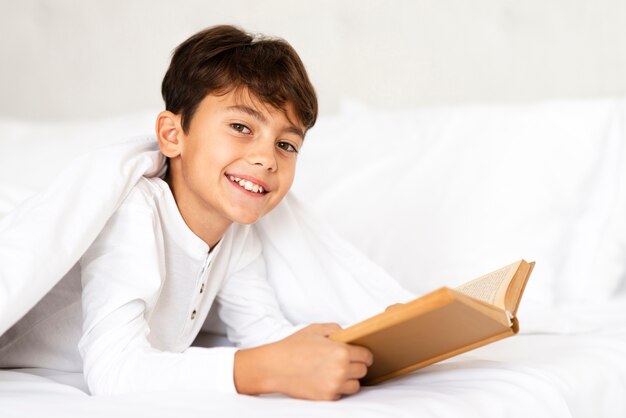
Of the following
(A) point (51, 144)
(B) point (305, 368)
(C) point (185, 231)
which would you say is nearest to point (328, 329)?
(B) point (305, 368)

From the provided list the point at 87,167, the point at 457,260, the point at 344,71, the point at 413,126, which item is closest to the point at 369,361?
the point at 87,167

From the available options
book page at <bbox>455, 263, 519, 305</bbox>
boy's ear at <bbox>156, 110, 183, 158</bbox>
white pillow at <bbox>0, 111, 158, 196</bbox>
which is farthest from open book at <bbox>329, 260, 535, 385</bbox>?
white pillow at <bbox>0, 111, 158, 196</bbox>

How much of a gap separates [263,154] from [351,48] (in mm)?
1051

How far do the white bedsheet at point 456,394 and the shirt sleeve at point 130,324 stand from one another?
36mm

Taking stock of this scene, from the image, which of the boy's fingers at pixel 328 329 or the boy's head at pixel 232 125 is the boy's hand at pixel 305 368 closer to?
the boy's fingers at pixel 328 329

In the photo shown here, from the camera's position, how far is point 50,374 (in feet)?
3.83

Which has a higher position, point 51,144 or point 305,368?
point 305,368

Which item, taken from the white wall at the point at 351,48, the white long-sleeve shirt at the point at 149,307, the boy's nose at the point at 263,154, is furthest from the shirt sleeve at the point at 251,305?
the white wall at the point at 351,48

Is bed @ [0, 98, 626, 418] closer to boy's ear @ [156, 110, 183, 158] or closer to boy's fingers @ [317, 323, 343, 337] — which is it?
boy's fingers @ [317, 323, 343, 337]

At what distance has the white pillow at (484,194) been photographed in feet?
5.02

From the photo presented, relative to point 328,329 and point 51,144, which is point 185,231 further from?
point 51,144

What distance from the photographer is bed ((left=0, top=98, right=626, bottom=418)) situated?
1.24 m

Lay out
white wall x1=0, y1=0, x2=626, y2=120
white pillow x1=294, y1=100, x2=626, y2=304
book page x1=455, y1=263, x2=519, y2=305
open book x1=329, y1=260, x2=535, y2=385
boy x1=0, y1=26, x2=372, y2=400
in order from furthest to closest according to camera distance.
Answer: white wall x1=0, y1=0, x2=626, y2=120, white pillow x1=294, y1=100, x2=626, y2=304, boy x1=0, y1=26, x2=372, y2=400, book page x1=455, y1=263, x2=519, y2=305, open book x1=329, y1=260, x2=535, y2=385

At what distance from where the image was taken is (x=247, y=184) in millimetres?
1152
